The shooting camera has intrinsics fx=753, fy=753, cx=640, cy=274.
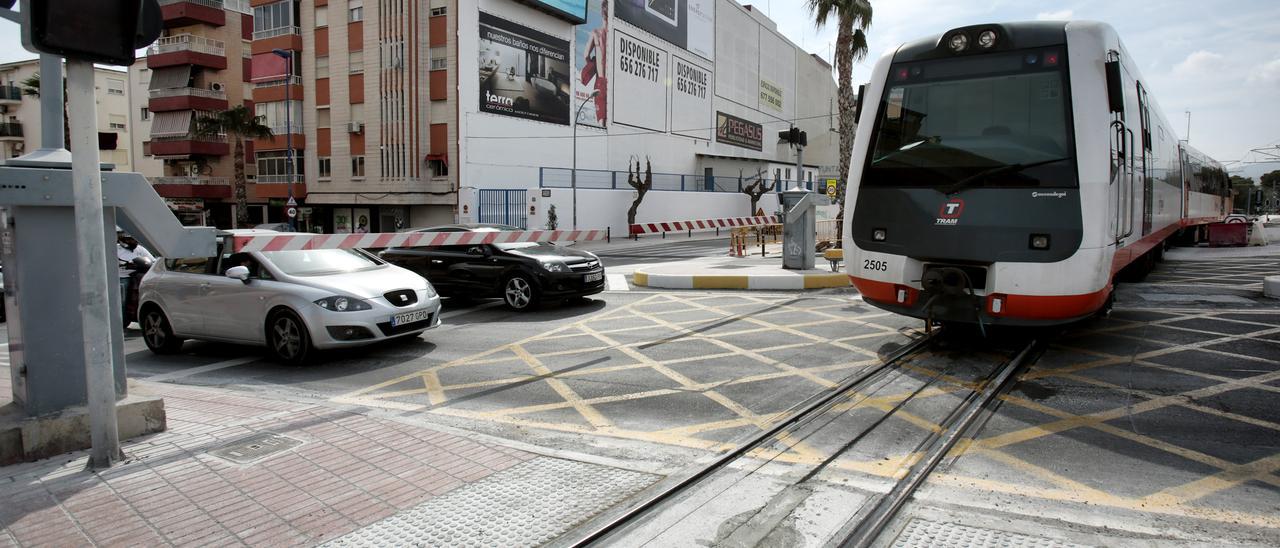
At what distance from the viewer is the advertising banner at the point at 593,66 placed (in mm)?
40188

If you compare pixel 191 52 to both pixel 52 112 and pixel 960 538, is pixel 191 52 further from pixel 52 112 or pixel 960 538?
pixel 960 538

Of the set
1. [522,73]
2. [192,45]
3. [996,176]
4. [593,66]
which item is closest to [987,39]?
[996,176]

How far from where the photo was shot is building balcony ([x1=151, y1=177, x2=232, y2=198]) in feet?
147

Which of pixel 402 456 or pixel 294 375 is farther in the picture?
pixel 294 375

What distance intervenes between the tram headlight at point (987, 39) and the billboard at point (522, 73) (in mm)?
29849

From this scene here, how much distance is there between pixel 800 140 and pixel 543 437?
39.6 feet

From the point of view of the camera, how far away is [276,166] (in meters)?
41.5

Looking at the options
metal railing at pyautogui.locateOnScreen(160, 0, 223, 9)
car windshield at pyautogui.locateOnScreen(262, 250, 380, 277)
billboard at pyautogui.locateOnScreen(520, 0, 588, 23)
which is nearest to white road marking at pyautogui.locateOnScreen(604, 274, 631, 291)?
car windshield at pyautogui.locateOnScreen(262, 250, 380, 277)

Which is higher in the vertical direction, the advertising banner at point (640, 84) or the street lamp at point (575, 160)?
the advertising banner at point (640, 84)

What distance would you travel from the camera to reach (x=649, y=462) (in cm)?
471

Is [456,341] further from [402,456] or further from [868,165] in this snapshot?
[868,165]

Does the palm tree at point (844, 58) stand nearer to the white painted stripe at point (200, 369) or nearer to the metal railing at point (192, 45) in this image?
the white painted stripe at point (200, 369)

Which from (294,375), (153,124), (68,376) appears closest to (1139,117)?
(294,375)

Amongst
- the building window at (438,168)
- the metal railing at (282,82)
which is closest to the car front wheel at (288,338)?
the building window at (438,168)
